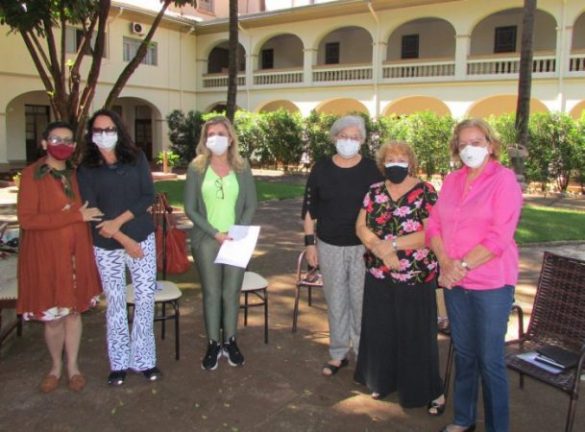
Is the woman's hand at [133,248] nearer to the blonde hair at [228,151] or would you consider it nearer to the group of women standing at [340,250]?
the group of women standing at [340,250]

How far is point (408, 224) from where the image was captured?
136 inches

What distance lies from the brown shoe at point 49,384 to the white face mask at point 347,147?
8.27 feet

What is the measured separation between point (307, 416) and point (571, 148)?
14635mm

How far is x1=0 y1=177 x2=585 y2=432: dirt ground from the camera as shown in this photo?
3453 millimetres

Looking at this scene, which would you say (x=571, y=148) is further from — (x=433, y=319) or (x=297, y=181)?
(x=433, y=319)

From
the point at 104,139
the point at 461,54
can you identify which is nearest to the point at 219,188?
the point at 104,139

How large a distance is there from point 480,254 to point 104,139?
2.49 metres

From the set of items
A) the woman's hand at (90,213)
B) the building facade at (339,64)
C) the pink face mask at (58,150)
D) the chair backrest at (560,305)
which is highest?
the building facade at (339,64)

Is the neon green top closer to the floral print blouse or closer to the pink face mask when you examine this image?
the pink face mask

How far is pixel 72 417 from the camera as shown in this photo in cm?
349

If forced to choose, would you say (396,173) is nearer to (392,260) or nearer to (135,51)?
(392,260)

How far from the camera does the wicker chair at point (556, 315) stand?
3393mm

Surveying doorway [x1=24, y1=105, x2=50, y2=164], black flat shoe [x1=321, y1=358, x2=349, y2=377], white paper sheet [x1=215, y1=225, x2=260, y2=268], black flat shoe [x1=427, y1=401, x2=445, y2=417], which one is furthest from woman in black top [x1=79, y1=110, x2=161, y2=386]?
doorway [x1=24, y1=105, x2=50, y2=164]

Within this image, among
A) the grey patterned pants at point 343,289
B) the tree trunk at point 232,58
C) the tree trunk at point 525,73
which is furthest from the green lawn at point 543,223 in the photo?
the grey patterned pants at point 343,289
